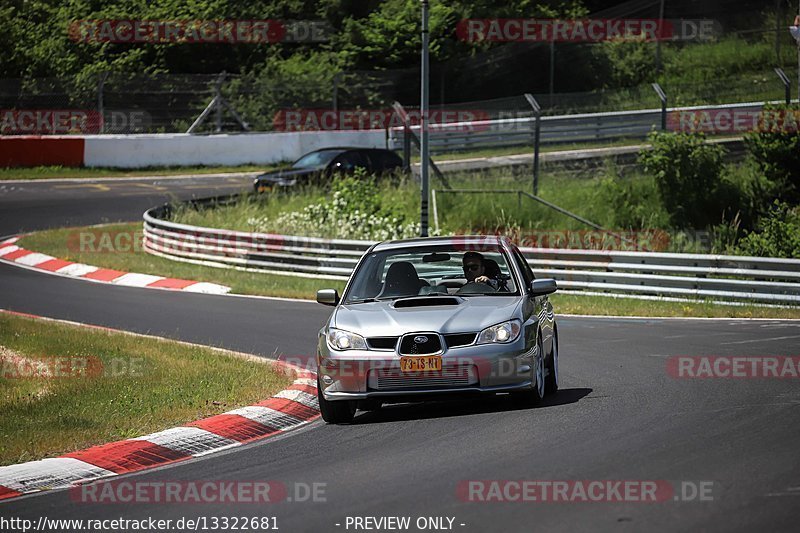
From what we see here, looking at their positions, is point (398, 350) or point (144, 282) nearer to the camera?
point (398, 350)

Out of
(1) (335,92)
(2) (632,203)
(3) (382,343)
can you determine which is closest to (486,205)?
(2) (632,203)

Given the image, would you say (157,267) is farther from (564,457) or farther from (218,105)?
(564,457)

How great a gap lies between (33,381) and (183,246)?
52.2ft

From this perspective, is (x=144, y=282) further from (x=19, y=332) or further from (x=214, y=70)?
(x=214, y=70)

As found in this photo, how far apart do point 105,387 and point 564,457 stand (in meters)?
5.47

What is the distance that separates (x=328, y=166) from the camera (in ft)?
112

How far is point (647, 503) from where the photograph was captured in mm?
7016

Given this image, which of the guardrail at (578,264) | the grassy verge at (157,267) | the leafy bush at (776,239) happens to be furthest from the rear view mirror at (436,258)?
the leafy bush at (776,239)

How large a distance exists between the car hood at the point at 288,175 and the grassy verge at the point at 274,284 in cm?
353

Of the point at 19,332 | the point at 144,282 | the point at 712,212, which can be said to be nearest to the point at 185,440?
the point at 19,332

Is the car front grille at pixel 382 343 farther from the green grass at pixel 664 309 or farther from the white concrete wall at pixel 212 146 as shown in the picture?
the white concrete wall at pixel 212 146

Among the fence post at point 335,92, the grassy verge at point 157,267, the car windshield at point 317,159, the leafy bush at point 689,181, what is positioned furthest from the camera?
the fence post at point 335,92

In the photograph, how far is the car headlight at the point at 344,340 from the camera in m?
10.6

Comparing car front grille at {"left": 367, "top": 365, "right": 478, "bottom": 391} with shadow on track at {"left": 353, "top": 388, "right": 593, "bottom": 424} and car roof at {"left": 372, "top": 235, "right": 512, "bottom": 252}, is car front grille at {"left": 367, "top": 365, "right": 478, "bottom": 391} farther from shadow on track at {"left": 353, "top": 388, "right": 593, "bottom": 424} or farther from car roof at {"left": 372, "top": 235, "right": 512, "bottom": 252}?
car roof at {"left": 372, "top": 235, "right": 512, "bottom": 252}
